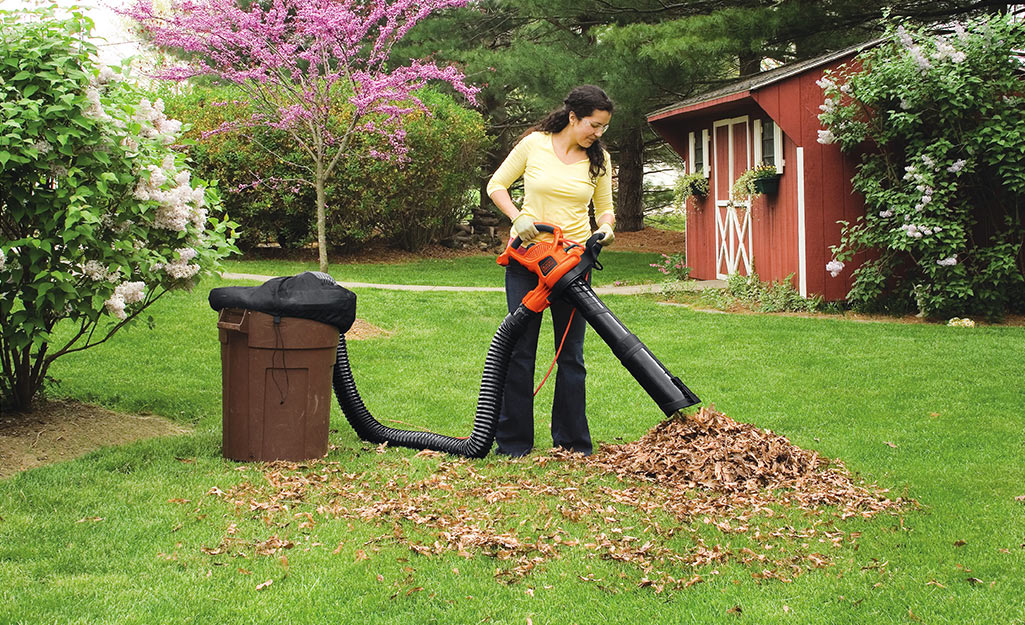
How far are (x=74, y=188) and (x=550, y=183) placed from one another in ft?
7.32

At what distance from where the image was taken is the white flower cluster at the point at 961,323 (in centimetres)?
995

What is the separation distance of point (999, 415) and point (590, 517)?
3383 millimetres

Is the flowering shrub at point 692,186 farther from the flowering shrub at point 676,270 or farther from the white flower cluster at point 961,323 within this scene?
the white flower cluster at point 961,323

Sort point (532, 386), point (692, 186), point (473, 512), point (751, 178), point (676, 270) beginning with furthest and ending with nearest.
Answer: point (676, 270) → point (692, 186) → point (751, 178) → point (532, 386) → point (473, 512)

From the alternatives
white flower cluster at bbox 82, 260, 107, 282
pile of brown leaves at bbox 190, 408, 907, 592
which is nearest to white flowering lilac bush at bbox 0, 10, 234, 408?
white flower cluster at bbox 82, 260, 107, 282

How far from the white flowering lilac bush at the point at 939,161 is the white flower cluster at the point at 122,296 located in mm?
7868

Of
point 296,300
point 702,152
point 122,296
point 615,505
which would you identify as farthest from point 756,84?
point 122,296

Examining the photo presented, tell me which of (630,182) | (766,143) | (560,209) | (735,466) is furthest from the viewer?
(630,182)

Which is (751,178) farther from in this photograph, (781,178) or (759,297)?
(759,297)

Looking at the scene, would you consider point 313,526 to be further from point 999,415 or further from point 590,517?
point 999,415

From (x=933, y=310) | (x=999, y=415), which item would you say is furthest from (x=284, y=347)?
(x=933, y=310)

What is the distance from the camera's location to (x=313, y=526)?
3852mm

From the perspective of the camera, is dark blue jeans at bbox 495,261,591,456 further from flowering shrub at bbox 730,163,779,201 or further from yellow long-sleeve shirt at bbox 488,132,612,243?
flowering shrub at bbox 730,163,779,201

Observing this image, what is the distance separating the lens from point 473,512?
4031mm
